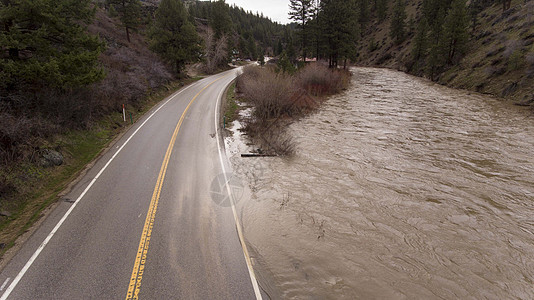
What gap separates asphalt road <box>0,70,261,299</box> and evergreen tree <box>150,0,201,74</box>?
94.4ft

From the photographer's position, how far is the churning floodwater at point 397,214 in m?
6.72

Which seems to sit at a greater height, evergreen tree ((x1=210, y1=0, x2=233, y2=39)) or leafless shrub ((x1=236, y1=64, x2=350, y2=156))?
evergreen tree ((x1=210, y1=0, x2=233, y2=39))

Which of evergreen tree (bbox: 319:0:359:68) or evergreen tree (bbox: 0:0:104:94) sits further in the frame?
evergreen tree (bbox: 319:0:359:68)

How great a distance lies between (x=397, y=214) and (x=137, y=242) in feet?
29.1

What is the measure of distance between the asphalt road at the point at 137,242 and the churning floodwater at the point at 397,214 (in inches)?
41.4

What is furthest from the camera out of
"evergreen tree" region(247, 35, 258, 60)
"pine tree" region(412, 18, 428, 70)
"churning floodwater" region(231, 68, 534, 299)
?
"evergreen tree" region(247, 35, 258, 60)

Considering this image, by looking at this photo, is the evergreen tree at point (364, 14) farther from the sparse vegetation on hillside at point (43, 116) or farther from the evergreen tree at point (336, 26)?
the sparse vegetation on hillside at point (43, 116)

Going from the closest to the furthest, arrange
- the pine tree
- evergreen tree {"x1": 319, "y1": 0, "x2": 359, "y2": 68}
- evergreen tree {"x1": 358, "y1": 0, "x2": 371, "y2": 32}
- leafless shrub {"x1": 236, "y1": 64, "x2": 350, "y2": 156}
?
leafless shrub {"x1": 236, "y1": 64, "x2": 350, "y2": 156} < evergreen tree {"x1": 319, "y1": 0, "x2": 359, "y2": 68} < the pine tree < evergreen tree {"x1": 358, "y1": 0, "x2": 371, "y2": 32}

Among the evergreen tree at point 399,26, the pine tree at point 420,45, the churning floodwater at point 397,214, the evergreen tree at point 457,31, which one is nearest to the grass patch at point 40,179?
the churning floodwater at point 397,214

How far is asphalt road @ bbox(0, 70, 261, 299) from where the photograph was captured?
6055 mm

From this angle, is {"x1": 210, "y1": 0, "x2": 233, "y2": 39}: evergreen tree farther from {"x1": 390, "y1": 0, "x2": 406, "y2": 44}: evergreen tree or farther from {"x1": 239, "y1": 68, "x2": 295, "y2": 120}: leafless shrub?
{"x1": 239, "y1": 68, "x2": 295, "y2": 120}: leafless shrub

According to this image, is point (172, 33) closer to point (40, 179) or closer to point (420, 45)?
point (40, 179)

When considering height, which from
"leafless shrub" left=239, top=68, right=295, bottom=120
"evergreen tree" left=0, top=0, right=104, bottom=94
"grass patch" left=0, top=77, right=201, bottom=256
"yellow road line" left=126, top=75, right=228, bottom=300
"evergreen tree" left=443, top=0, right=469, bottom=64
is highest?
"evergreen tree" left=443, top=0, right=469, bottom=64

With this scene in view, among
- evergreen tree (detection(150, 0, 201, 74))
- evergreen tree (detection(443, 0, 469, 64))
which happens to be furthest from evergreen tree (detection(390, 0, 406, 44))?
evergreen tree (detection(150, 0, 201, 74))
